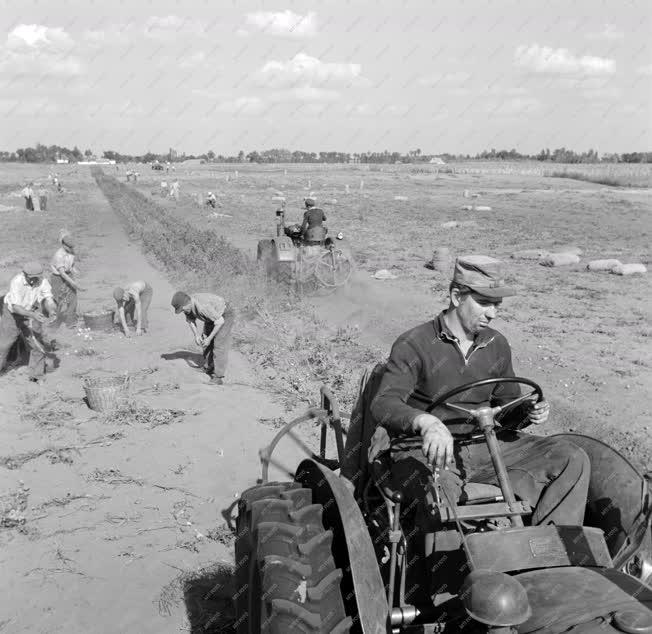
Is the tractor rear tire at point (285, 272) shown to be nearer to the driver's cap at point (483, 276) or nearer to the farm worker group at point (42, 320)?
the farm worker group at point (42, 320)

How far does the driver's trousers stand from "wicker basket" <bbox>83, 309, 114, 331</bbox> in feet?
27.9

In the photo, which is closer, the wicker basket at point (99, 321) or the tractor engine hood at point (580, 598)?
the tractor engine hood at point (580, 598)

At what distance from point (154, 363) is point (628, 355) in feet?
21.9

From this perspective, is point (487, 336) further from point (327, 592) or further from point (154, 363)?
point (154, 363)

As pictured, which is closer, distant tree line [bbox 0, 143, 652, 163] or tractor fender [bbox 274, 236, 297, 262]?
tractor fender [bbox 274, 236, 297, 262]

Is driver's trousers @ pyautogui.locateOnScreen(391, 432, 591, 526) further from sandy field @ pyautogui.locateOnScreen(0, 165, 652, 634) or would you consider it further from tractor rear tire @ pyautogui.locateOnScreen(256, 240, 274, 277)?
tractor rear tire @ pyautogui.locateOnScreen(256, 240, 274, 277)

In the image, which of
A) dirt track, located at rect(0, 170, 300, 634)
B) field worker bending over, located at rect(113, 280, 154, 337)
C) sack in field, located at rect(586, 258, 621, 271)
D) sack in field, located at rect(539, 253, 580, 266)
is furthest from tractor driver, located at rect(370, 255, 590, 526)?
sack in field, located at rect(539, 253, 580, 266)

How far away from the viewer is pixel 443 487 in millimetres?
3104

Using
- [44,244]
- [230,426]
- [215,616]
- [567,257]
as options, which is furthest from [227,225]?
[215,616]

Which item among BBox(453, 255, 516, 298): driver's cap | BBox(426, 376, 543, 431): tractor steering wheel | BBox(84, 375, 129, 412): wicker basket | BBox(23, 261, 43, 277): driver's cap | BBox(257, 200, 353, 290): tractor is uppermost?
BBox(453, 255, 516, 298): driver's cap

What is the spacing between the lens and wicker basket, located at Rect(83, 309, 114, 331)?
11039 millimetres

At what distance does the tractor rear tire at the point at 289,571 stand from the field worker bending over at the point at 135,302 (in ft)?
25.2

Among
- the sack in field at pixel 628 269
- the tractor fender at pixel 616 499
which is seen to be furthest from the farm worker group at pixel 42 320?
the sack in field at pixel 628 269

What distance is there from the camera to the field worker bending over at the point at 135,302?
34.9 ft
